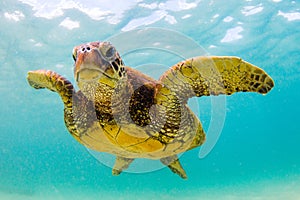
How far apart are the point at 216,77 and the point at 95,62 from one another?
5.49 feet

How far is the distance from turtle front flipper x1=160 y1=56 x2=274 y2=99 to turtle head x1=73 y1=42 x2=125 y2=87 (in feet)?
3.14

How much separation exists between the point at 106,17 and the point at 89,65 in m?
12.8

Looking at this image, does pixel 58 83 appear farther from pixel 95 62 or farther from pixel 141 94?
pixel 95 62

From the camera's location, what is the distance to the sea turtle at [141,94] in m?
3.34

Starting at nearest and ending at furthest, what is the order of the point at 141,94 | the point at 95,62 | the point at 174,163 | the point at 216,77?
the point at 95,62 → the point at 216,77 → the point at 141,94 → the point at 174,163

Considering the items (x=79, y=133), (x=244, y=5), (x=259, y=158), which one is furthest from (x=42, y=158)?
(x=79, y=133)

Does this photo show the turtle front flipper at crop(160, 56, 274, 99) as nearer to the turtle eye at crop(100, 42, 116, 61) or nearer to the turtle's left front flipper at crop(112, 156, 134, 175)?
the turtle eye at crop(100, 42, 116, 61)

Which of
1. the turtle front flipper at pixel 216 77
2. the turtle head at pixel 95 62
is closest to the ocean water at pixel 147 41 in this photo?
the turtle front flipper at pixel 216 77

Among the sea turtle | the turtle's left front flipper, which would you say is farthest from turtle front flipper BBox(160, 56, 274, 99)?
the turtle's left front flipper

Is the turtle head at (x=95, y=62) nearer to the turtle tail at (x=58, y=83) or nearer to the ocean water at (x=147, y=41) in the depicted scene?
the turtle tail at (x=58, y=83)

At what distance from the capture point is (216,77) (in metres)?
3.64

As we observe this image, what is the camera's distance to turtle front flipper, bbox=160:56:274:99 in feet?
11.5

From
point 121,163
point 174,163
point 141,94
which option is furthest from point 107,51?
point 174,163

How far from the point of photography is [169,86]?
379cm
